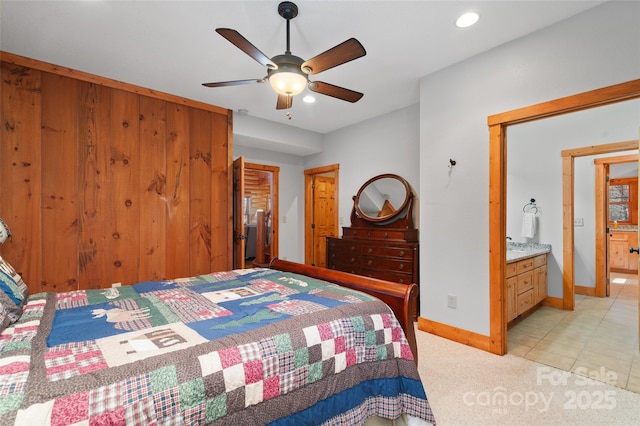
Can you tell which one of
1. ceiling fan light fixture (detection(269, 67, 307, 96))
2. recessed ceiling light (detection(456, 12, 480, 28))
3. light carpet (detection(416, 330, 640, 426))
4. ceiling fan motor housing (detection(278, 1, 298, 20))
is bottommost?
light carpet (detection(416, 330, 640, 426))

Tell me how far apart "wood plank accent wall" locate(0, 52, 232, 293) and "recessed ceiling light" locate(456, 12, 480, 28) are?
2.92 m

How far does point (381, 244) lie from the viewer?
3.81m

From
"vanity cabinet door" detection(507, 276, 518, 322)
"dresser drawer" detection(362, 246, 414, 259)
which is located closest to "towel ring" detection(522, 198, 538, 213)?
"vanity cabinet door" detection(507, 276, 518, 322)

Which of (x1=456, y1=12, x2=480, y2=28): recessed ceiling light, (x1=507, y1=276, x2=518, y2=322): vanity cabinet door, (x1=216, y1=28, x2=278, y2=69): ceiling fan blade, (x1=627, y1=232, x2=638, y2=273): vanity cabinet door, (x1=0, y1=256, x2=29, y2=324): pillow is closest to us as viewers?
(x1=0, y1=256, x2=29, y2=324): pillow

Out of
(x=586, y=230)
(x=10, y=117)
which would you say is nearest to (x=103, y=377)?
(x=10, y=117)

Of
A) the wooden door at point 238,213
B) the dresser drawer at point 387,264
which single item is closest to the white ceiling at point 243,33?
the wooden door at point 238,213

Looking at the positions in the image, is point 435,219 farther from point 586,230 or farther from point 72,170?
point 72,170

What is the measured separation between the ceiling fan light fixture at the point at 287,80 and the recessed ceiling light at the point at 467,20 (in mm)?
1242

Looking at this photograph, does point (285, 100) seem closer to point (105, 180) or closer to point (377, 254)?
point (105, 180)

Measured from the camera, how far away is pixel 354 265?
4078mm

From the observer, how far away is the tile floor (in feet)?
7.58

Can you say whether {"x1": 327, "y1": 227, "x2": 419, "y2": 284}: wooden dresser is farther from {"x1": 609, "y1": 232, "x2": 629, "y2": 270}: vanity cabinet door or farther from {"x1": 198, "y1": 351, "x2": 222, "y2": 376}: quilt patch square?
{"x1": 609, "y1": 232, "x2": 629, "y2": 270}: vanity cabinet door

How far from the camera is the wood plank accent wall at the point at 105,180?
8.68 feet

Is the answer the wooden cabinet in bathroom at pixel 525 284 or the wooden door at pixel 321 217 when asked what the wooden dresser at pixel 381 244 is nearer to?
the wooden cabinet in bathroom at pixel 525 284
